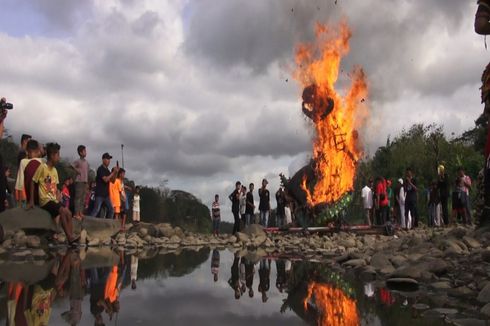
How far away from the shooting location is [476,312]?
4.39 metres

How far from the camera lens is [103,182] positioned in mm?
13734

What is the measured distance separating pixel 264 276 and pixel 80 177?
27.1 ft

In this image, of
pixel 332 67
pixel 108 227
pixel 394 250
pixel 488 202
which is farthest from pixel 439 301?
pixel 332 67

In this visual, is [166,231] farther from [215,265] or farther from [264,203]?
[215,265]

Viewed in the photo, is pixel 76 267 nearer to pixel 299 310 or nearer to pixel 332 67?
pixel 299 310

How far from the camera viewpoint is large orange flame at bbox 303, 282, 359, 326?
412 cm

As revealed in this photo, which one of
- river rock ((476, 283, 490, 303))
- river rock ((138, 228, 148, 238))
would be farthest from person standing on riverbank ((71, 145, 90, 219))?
river rock ((476, 283, 490, 303))

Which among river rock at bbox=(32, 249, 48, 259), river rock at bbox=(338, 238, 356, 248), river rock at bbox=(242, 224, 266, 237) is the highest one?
river rock at bbox=(242, 224, 266, 237)

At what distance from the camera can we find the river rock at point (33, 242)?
1001 centimetres

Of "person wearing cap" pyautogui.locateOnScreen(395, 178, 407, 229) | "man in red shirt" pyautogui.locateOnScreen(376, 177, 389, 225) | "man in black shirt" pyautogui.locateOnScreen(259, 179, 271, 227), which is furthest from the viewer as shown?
"person wearing cap" pyautogui.locateOnScreen(395, 178, 407, 229)

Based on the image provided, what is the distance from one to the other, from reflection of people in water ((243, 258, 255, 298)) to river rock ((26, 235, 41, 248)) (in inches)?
169

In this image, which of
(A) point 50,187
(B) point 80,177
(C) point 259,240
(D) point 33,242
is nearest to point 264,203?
(C) point 259,240

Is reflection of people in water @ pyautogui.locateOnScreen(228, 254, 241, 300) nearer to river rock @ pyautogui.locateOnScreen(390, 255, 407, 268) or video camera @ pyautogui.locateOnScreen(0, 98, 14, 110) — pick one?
river rock @ pyautogui.locateOnScreen(390, 255, 407, 268)

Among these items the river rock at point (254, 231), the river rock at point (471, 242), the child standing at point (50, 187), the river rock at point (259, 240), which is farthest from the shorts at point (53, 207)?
the river rock at point (254, 231)
